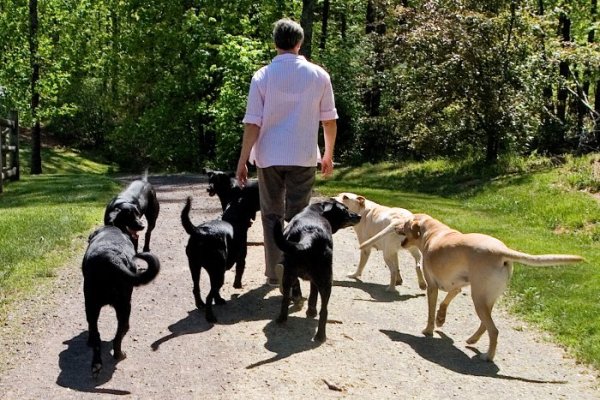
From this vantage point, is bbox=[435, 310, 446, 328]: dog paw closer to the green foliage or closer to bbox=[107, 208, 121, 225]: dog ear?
bbox=[107, 208, 121, 225]: dog ear

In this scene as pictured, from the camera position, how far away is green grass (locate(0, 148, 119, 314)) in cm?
792

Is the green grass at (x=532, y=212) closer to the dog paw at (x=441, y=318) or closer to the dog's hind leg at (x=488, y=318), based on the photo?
the dog's hind leg at (x=488, y=318)

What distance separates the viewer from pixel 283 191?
677cm

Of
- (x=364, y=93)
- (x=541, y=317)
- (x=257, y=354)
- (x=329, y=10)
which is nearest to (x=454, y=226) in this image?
(x=541, y=317)

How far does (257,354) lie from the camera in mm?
5559

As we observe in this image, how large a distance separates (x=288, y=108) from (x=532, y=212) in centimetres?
816

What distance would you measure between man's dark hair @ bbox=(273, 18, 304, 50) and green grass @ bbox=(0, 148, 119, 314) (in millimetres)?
3464

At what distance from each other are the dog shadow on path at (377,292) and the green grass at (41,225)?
3.27 meters

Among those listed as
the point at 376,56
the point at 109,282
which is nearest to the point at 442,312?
the point at 109,282

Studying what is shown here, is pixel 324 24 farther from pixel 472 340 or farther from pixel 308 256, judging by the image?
pixel 308 256

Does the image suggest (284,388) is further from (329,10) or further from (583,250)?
(329,10)

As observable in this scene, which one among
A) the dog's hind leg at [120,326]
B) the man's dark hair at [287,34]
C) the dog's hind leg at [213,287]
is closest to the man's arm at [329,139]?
the man's dark hair at [287,34]

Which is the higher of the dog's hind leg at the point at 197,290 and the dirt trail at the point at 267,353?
the dog's hind leg at the point at 197,290

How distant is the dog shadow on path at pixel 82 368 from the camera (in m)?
4.93
